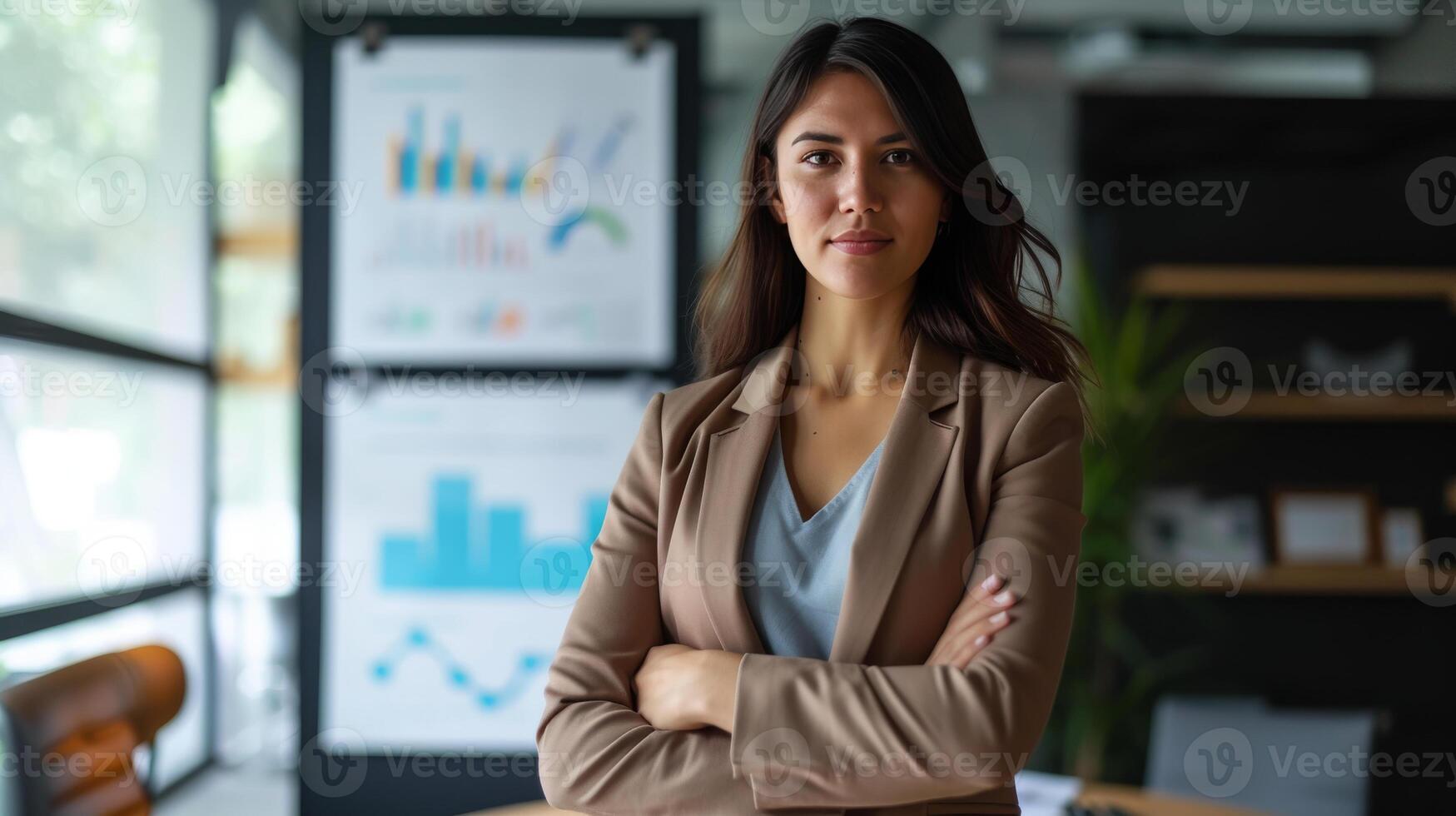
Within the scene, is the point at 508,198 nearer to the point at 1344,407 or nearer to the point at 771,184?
the point at 771,184

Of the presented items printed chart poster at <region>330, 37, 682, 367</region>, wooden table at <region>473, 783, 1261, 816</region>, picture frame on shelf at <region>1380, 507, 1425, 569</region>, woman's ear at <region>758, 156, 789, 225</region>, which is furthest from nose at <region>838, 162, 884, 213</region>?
picture frame on shelf at <region>1380, 507, 1425, 569</region>

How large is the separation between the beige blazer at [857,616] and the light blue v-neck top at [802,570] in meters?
0.03

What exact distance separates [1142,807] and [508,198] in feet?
7.65

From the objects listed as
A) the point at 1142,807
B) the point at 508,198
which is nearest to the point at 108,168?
the point at 508,198

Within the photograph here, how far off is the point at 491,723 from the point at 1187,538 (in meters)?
2.57

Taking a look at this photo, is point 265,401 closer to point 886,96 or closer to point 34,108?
point 34,108

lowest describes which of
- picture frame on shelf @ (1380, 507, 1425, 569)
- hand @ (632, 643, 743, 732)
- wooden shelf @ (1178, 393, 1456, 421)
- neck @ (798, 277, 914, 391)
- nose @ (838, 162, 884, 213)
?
picture frame on shelf @ (1380, 507, 1425, 569)

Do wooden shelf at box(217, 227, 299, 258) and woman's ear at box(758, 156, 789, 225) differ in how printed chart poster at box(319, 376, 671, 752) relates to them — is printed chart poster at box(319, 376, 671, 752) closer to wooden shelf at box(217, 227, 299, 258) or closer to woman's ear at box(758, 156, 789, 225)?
woman's ear at box(758, 156, 789, 225)

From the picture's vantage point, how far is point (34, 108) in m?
3.07

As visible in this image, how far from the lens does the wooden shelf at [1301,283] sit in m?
3.92

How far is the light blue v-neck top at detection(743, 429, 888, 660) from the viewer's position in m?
1.45

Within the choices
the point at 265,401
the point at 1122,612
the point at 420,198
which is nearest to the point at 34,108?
the point at 420,198

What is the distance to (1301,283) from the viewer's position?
3918mm

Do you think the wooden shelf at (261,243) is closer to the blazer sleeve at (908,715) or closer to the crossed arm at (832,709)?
Result: the crossed arm at (832,709)
